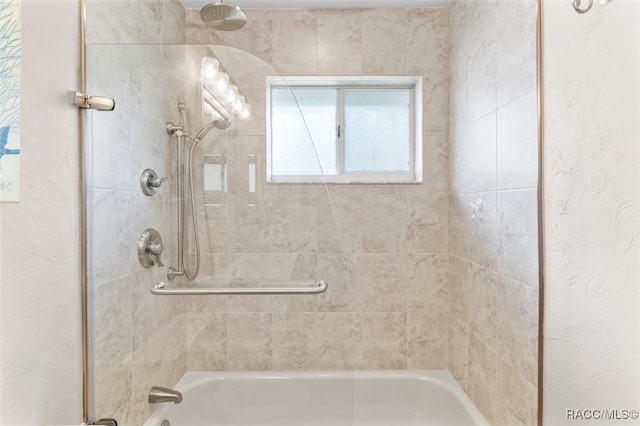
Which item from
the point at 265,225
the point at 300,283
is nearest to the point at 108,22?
the point at 265,225

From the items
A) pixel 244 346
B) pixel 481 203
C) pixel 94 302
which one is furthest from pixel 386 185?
pixel 94 302

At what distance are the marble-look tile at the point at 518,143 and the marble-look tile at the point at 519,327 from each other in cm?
36

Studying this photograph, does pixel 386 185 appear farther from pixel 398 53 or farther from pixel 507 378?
pixel 507 378

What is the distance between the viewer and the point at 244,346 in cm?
122

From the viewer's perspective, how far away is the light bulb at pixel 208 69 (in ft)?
3.79

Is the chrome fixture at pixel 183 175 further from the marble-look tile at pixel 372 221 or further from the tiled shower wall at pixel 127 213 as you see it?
the marble-look tile at pixel 372 221

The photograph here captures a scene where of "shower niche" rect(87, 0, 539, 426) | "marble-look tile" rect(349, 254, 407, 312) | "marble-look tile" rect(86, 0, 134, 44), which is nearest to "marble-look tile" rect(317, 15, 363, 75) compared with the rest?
"shower niche" rect(87, 0, 539, 426)

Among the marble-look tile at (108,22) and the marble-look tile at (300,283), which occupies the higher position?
the marble-look tile at (108,22)

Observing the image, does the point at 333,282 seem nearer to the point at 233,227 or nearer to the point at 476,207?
the point at 233,227

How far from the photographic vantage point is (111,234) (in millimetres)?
1112

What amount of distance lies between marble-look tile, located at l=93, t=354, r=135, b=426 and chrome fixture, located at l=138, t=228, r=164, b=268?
342 millimetres

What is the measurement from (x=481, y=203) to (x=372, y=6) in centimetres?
122

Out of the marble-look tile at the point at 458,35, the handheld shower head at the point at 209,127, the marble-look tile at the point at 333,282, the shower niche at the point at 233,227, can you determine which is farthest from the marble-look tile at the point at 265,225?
the marble-look tile at the point at 458,35

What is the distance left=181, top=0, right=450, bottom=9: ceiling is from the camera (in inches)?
69.6
